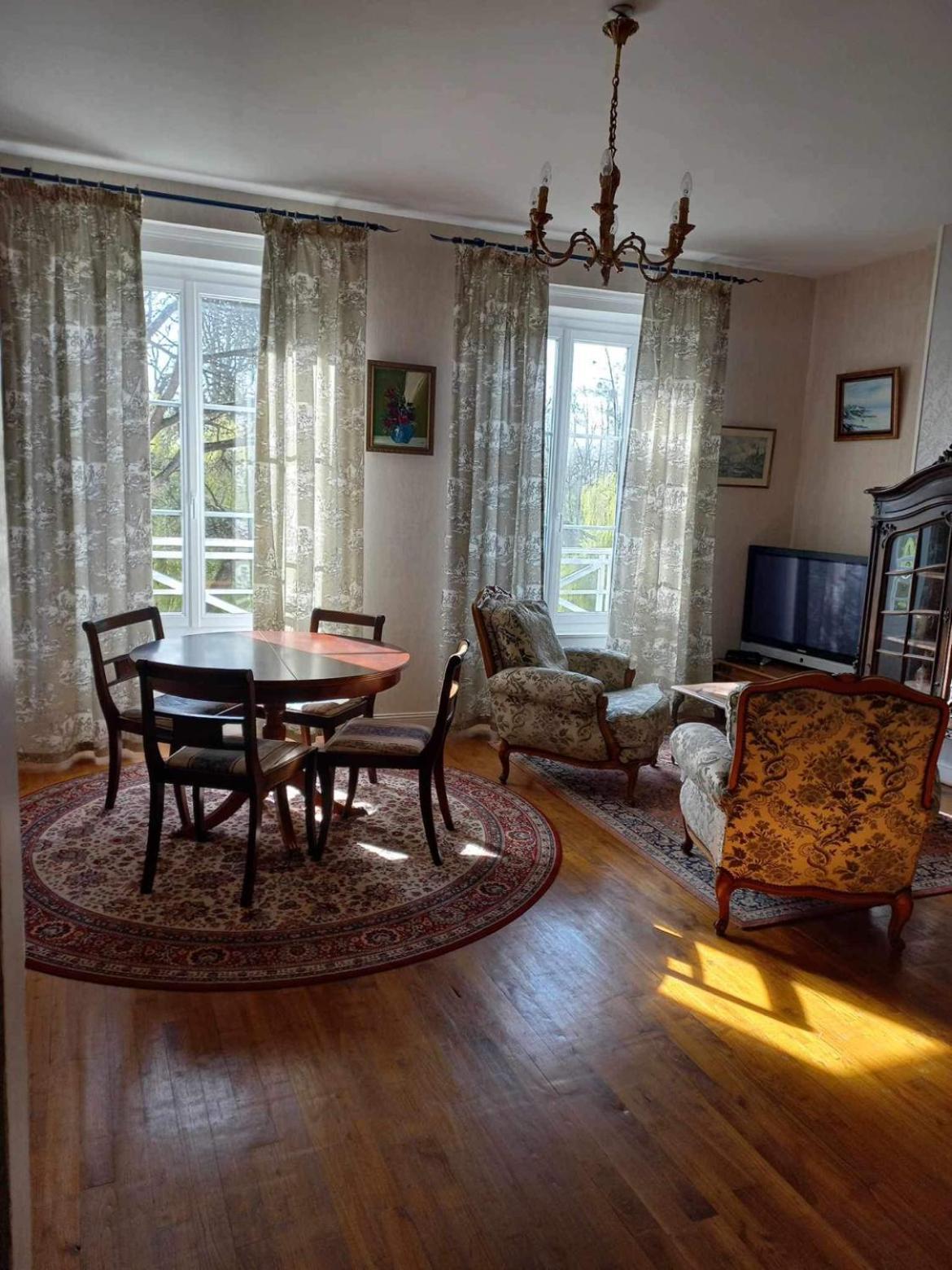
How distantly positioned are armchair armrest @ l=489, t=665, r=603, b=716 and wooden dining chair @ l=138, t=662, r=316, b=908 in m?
1.41

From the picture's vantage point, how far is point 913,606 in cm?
445

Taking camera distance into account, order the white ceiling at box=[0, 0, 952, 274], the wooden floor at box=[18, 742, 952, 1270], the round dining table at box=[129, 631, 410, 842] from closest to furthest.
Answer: the wooden floor at box=[18, 742, 952, 1270], the white ceiling at box=[0, 0, 952, 274], the round dining table at box=[129, 631, 410, 842]

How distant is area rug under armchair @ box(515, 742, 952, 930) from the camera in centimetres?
324

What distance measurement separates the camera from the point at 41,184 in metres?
4.08

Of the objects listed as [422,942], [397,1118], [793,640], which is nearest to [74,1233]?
[397,1118]

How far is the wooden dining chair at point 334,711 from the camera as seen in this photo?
3.90 m

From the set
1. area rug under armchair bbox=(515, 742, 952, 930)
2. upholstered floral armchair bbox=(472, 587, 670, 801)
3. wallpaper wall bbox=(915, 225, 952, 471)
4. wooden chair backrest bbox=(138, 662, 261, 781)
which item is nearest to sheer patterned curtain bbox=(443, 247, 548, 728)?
upholstered floral armchair bbox=(472, 587, 670, 801)

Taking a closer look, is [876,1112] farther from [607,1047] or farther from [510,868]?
[510,868]

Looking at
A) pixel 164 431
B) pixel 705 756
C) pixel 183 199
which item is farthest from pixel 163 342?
pixel 705 756

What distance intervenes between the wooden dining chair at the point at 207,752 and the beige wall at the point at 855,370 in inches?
159

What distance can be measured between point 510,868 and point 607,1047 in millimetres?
1103

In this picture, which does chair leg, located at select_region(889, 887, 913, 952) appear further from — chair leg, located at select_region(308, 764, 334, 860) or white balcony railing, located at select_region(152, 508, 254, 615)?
white balcony railing, located at select_region(152, 508, 254, 615)

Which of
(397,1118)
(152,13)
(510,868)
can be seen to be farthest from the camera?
(510,868)

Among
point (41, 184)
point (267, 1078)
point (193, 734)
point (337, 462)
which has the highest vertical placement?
point (41, 184)
